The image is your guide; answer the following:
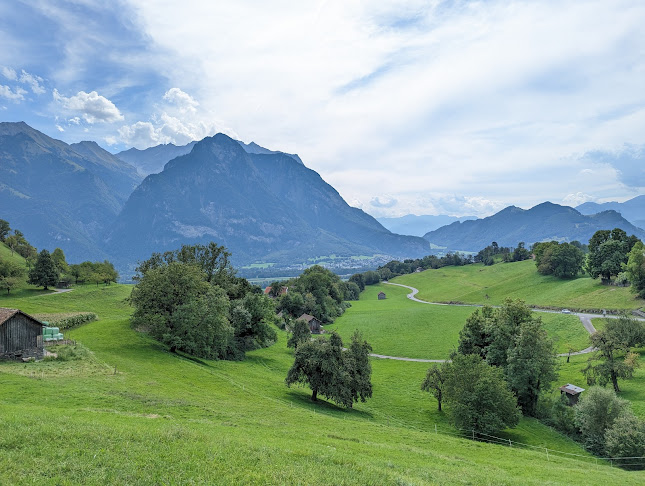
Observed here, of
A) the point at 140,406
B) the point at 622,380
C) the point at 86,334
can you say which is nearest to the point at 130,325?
the point at 86,334

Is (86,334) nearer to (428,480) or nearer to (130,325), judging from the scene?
(130,325)

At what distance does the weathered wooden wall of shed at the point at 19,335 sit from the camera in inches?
1464

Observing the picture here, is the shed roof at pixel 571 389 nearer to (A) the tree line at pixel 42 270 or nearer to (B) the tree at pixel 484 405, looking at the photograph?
(B) the tree at pixel 484 405

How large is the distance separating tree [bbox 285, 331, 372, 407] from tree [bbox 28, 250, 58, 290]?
84.4 meters

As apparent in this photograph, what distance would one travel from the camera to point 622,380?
2108 inches

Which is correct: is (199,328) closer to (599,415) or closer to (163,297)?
(163,297)

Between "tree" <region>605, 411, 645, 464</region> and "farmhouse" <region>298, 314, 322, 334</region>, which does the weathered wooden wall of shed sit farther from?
"farmhouse" <region>298, 314, 322, 334</region>

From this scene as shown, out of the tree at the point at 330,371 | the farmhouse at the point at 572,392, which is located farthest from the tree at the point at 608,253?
the tree at the point at 330,371

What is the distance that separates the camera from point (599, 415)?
39250 millimetres

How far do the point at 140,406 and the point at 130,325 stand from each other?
41372 mm

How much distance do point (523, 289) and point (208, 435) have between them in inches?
5529

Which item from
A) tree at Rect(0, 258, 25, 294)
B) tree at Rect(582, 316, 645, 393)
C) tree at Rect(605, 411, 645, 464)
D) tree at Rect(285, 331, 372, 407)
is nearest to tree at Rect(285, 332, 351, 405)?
tree at Rect(285, 331, 372, 407)

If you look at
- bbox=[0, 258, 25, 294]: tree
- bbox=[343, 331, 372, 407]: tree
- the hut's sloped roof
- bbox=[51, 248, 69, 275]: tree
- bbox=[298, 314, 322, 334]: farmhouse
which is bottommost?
bbox=[298, 314, 322, 334]: farmhouse

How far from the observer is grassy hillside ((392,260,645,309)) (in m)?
101
